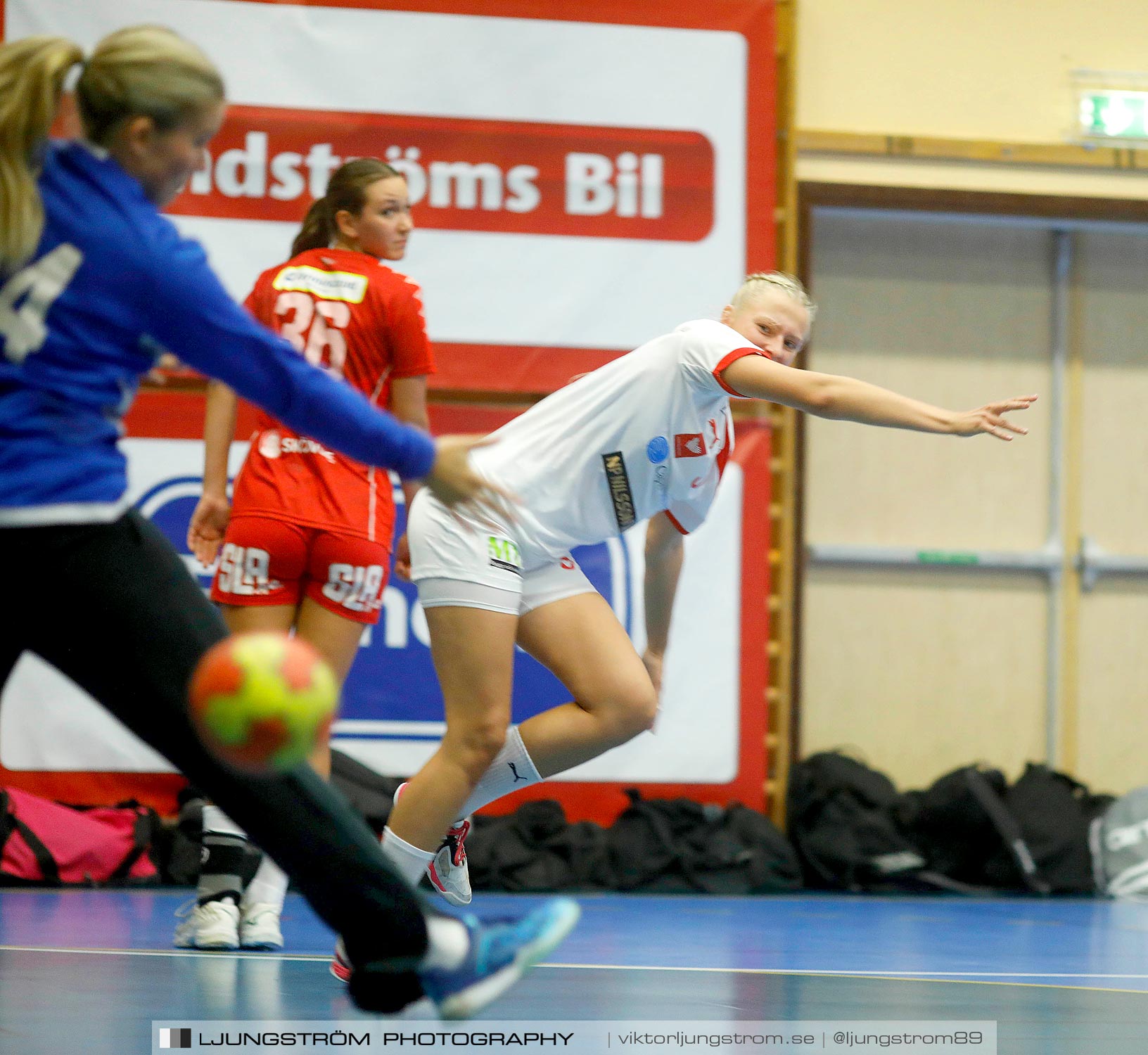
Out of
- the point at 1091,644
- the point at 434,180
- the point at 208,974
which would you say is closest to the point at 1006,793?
the point at 1091,644

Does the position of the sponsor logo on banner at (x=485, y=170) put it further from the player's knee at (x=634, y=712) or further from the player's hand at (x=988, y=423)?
the player's hand at (x=988, y=423)

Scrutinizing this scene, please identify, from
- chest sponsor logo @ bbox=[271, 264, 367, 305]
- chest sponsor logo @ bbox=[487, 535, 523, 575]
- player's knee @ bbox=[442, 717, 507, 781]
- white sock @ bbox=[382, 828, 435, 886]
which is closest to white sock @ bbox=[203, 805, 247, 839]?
white sock @ bbox=[382, 828, 435, 886]

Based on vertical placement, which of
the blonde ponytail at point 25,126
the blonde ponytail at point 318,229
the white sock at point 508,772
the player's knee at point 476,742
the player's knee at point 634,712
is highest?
the blonde ponytail at point 318,229

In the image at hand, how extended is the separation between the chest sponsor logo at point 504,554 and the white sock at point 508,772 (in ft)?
1.32

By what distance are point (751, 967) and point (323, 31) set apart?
174 inches

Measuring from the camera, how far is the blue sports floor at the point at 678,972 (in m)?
3.03

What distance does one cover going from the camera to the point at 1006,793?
6707 mm

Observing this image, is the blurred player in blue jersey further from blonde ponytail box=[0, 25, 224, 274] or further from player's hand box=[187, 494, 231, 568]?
player's hand box=[187, 494, 231, 568]

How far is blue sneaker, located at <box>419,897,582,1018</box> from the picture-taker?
227 centimetres

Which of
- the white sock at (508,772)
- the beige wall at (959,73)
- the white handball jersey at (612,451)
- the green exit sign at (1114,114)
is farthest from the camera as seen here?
the green exit sign at (1114,114)

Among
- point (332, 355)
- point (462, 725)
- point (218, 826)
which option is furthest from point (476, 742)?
point (332, 355)

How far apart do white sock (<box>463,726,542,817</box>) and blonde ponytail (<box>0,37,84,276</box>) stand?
198 centimetres

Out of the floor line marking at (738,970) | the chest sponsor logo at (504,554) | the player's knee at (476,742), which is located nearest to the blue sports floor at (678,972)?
the floor line marking at (738,970)

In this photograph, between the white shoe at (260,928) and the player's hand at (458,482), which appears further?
the white shoe at (260,928)
